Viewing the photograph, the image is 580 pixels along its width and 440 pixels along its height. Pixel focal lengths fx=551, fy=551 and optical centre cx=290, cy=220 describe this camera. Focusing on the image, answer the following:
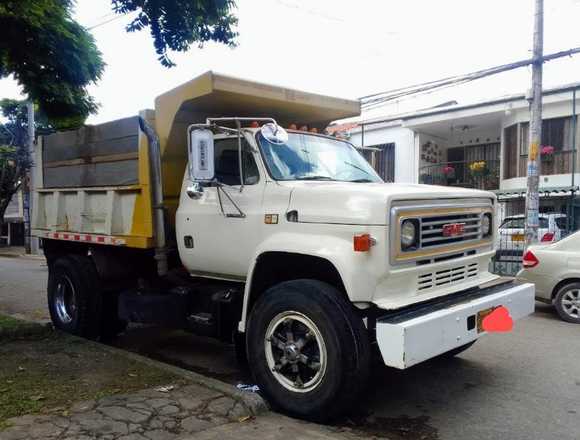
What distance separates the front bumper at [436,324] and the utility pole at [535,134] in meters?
7.41

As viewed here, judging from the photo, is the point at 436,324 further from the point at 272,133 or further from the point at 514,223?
the point at 514,223

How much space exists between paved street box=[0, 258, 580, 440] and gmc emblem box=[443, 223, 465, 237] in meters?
1.40

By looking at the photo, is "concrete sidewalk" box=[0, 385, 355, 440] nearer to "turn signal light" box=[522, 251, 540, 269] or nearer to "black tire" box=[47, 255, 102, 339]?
"black tire" box=[47, 255, 102, 339]

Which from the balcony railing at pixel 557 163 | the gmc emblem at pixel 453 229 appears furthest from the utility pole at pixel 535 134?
the gmc emblem at pixel 453 229

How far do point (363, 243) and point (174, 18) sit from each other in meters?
4.05

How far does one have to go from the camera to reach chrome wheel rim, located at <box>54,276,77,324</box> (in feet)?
22.5

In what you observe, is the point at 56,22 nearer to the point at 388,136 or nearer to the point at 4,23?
the point at 4,23

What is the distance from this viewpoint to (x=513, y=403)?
4.50m

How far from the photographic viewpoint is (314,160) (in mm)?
5109

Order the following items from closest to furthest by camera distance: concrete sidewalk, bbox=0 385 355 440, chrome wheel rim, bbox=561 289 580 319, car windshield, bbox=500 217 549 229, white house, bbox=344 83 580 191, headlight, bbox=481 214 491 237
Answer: concrete sidewalk, bbox=0 385 355 440 → headlight, bbox=481 214 491 237 → chrome wheel rim, bbox=561 289 580 319 → car windshield, bbox=500 217 549 229 → white house, bbox=344 83 580 191

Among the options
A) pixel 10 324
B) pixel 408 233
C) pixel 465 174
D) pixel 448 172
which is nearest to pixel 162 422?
pixel 408 233

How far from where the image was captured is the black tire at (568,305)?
299 inches

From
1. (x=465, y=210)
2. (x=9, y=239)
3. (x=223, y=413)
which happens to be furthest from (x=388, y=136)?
(x=9, y=239)

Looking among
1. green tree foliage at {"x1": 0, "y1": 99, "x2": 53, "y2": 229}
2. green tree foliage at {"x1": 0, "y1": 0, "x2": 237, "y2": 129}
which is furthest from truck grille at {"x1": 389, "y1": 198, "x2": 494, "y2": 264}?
green tree foliage at {"x1": 0, "y1": 99, "x2": 53, "y2": 229}
